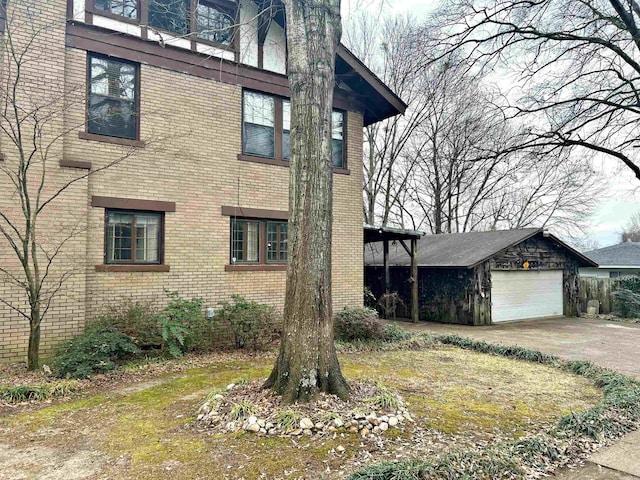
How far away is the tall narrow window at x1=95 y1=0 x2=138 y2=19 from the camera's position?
867 cm

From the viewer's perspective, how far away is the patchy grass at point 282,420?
4.04 m

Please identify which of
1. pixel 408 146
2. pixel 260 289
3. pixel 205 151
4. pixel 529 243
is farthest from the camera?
pixel 408 146

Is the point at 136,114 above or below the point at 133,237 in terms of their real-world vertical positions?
above

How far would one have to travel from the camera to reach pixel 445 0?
10102 millimetres

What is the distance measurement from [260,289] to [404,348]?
3.56m

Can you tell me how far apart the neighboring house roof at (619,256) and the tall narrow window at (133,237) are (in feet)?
84.8

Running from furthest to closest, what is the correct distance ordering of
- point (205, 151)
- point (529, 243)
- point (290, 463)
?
point (529, 243)
point (205, 151)
point (290, 463)

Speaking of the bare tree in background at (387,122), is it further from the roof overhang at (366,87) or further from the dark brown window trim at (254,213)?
the dark brown window trim at (254,213)

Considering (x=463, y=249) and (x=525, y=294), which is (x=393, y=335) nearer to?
(x=463, y=249)

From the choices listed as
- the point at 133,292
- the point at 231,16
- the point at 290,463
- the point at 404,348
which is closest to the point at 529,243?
the point at 404,348

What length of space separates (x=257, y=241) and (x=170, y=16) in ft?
17.0

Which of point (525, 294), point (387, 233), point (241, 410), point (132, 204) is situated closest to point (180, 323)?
point (132, 204)

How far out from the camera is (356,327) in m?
10.4

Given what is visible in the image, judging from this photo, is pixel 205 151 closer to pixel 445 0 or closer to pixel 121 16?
pixel 121 16
